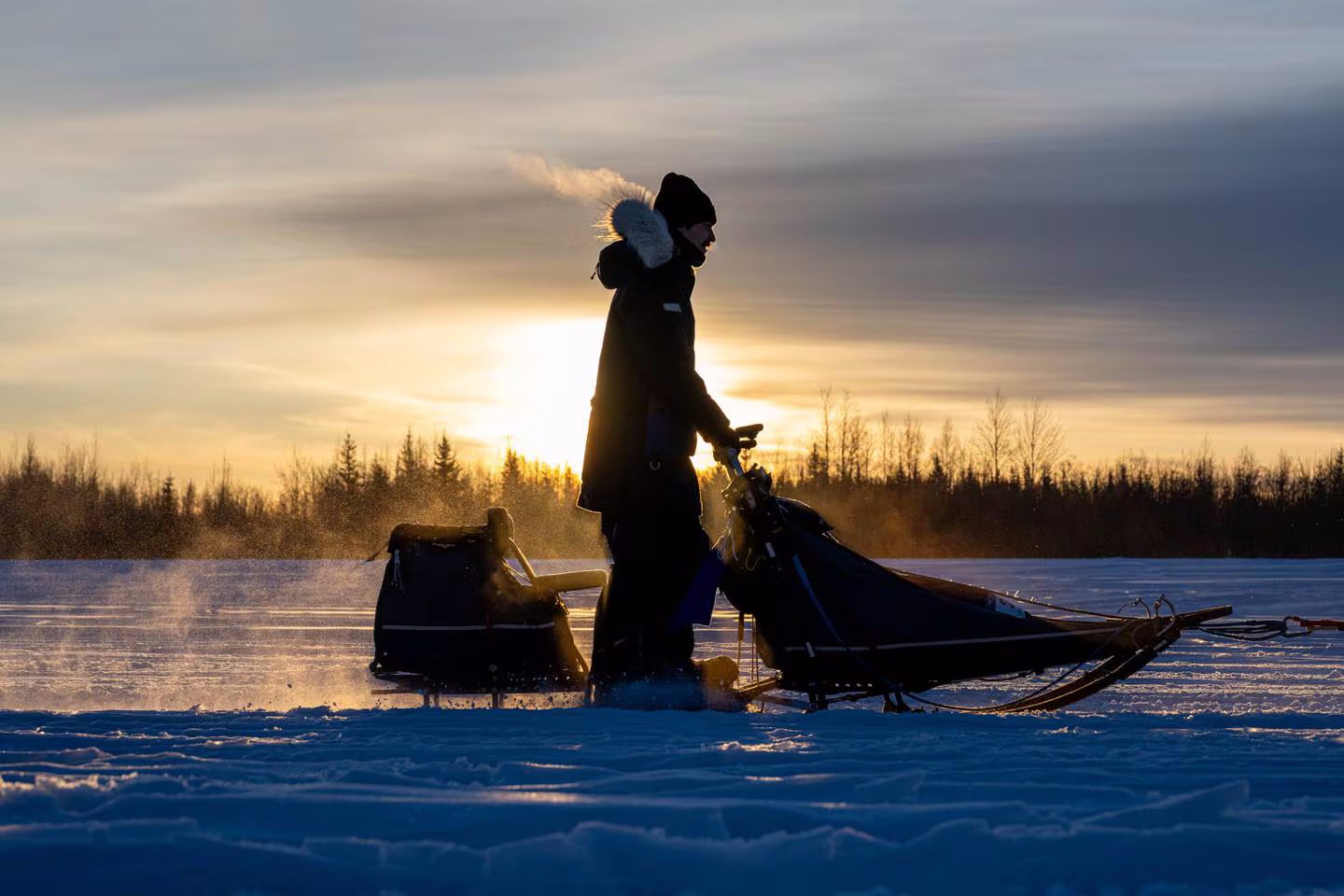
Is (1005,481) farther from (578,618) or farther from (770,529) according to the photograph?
(770,529)

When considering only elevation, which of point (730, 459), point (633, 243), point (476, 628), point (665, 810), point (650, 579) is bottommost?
point (665, 810)

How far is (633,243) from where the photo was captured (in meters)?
5.11

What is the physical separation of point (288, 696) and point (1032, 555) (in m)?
33.9

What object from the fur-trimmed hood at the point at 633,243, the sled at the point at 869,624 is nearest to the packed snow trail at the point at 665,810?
the sled at the point at 869,624

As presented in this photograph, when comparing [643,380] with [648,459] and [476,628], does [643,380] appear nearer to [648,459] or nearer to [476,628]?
[648,459]

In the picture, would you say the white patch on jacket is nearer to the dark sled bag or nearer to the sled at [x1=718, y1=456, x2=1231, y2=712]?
the sled at [x1=718, y1=456, x2=1231, y2=712]

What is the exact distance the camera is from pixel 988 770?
3463 mm

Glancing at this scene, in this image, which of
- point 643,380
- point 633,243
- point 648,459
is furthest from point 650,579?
point 633,243

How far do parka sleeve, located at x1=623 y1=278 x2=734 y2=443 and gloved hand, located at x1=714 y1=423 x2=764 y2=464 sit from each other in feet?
0.05

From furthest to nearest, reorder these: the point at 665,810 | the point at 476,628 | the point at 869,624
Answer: the point at 476,628, the point at 869,624, the point at 665,810

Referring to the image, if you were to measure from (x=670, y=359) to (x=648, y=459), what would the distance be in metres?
0.35

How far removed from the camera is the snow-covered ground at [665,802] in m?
2.53

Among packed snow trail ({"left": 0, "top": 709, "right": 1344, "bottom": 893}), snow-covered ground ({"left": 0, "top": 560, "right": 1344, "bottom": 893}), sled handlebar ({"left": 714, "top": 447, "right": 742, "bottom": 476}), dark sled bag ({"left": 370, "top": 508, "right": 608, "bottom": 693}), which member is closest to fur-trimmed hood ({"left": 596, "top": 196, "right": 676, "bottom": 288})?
sled handlebar ({"left": 714, "top": 447, "right": 742, "bottom": 476})

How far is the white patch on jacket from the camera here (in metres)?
5.07
